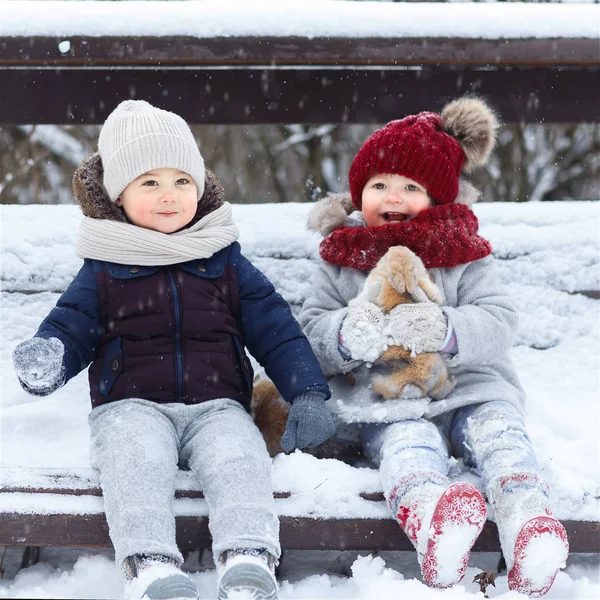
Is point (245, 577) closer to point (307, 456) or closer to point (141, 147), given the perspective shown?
point (307, 456)

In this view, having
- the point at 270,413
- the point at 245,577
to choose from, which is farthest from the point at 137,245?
the point at 245,577

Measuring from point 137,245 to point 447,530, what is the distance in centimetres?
107

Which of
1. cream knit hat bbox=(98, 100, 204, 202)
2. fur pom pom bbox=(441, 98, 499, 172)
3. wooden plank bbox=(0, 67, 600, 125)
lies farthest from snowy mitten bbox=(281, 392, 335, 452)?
wooden plank bbox=(0, 67, 600, 125)

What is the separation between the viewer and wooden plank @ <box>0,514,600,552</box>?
1.73m

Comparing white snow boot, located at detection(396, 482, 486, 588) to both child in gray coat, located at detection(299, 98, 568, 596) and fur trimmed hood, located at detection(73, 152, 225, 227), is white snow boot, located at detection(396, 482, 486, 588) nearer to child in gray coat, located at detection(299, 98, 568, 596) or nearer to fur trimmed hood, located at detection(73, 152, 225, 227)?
child in gray coat, located at detection(299, 98, 568, 596)

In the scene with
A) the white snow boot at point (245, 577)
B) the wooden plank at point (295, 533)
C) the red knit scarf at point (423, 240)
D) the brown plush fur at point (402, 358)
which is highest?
the red knit scarf at point (423, 240)

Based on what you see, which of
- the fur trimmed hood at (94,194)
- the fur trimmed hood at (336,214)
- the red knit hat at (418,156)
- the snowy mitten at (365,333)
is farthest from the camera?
the fur trimmed hood at (336,214)

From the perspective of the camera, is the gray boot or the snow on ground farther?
the snow on ground

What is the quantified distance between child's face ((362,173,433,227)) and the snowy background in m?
0.41

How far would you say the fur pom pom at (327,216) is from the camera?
8.05ft

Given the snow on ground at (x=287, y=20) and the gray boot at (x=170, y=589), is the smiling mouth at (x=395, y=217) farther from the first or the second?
the gray boot at (x=170, y=589)

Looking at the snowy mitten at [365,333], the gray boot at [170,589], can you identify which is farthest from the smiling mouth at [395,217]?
the gray boot at [170,589]

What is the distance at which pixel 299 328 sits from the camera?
2211mm

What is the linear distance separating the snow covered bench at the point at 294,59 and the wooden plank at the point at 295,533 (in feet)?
4.86
